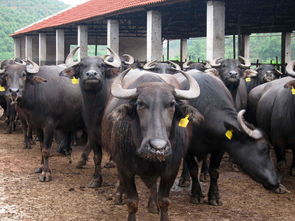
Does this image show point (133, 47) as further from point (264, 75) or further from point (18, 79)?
point (18, 79)

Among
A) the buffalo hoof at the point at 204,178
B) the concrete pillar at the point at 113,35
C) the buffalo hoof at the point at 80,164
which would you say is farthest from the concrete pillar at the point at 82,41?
the buffalo hoof at the point at 204,178

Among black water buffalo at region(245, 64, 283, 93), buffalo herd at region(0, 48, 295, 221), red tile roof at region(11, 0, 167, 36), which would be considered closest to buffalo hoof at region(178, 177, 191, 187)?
buffalo herd at region(0, 48, 295, 221)

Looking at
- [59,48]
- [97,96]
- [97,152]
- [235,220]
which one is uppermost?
[59,48]

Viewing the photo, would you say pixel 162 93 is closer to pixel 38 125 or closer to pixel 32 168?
pixel 38 125

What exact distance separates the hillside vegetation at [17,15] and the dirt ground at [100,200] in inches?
1964

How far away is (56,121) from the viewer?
740 centimetres

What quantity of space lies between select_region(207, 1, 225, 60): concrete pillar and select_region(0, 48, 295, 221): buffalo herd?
243 centimetres

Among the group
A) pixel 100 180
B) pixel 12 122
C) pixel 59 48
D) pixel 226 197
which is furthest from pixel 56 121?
pixel 59 48

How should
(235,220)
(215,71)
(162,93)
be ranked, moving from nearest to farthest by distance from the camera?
(162,93) → (235,220) → (215,71)

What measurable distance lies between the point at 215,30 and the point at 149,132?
887 cm

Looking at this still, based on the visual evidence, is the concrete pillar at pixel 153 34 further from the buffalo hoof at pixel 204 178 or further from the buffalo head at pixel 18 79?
the buffalo hoof at pixel 204 178

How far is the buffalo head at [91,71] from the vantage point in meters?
6.17

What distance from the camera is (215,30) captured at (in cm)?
1195

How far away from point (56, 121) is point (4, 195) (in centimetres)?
184
